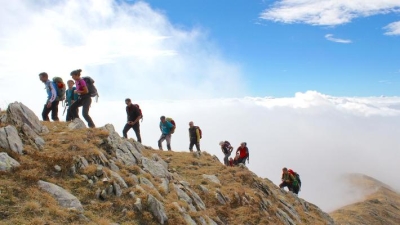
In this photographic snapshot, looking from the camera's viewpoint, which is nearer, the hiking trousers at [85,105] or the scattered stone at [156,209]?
the scattered stone at [156,209]

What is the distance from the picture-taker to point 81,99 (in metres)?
20.5

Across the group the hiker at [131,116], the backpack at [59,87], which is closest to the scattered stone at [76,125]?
the backpack at [59,87]

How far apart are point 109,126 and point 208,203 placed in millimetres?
8360

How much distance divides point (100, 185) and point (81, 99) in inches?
321

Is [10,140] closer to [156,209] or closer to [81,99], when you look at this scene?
[81,99]

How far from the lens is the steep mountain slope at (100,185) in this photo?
467 inches

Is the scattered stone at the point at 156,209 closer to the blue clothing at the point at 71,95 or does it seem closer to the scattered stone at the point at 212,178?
the scattered stone at the point at 212,178

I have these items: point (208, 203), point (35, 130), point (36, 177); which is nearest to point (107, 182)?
point (36, 177)

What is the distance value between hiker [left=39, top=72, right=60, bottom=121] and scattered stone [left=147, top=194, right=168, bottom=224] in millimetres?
10524

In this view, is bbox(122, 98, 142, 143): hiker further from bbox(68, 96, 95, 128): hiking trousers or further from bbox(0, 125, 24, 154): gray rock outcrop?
bbox(0, 125, 24, 154): gray rock outcrop

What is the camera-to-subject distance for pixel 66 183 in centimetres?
1362

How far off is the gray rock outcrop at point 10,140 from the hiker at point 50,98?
20.3 feet

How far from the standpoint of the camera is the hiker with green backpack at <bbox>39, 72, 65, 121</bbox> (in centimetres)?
2047

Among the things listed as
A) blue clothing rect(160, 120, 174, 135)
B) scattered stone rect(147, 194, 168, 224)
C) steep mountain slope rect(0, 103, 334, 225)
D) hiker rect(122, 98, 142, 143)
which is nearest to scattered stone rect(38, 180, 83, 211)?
steep mountain slope rect(0, 103, 334, 225)
